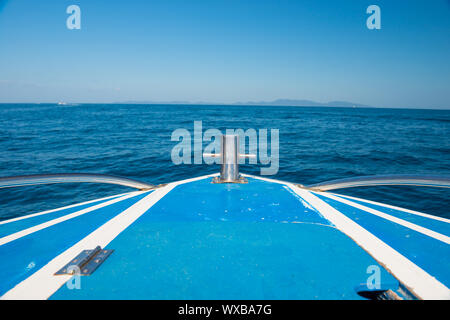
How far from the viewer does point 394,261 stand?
5.15ft

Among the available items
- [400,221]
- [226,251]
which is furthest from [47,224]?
[400,221]

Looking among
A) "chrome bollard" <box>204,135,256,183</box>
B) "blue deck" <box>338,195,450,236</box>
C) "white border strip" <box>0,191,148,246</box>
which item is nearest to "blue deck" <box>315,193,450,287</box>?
"blue deck" <box>338,195,450,236</box>

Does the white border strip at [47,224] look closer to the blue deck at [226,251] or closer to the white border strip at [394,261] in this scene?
the blue deck at [226,251]

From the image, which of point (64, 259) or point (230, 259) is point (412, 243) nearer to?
point (230, 259)

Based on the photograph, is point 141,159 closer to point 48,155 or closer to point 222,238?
point 48,155

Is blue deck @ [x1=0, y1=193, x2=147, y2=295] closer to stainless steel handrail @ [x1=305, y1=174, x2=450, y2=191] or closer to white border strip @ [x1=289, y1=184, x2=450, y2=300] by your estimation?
white border strip @ [x1=289, y1=184, x2=450, y2=300]

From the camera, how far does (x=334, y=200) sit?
9.54 feet

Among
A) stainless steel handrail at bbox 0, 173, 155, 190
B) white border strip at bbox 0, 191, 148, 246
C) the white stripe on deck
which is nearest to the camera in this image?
the white stripe on deck

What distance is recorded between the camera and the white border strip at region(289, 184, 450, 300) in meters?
1.28

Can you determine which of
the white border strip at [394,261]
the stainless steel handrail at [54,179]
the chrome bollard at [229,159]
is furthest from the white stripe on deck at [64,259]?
the white border strip at [394,261]

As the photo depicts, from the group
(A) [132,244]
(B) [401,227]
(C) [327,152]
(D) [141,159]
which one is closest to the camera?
(A) [132,244]

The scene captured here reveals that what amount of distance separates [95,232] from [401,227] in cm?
296

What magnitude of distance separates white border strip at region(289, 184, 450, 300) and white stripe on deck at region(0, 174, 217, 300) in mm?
2069
